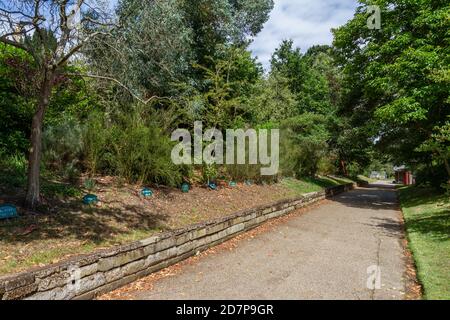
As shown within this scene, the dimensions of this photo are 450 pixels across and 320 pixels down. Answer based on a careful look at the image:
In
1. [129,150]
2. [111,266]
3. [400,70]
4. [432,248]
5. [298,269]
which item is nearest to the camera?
[111,266]

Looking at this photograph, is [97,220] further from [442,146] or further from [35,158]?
[442,146]

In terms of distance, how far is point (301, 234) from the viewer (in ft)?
25.6

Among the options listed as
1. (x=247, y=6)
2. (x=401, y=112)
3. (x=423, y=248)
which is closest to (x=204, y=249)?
(x=423, y=248)

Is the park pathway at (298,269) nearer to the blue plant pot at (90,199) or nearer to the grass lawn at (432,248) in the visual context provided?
the grass lawn at (432,248)

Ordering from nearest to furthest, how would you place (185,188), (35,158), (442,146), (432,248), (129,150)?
1. (35,158)
2. (432,248)
3. (129,150)
4. (185,188)
5. (442,146)

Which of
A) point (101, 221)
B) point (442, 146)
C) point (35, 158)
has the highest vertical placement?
point (442, 146)

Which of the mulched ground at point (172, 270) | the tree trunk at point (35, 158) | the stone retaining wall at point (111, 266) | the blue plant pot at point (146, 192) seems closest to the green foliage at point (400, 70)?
the mulched ground at point (172, 270)

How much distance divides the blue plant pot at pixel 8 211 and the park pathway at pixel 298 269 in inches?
78.9

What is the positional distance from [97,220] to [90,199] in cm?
66

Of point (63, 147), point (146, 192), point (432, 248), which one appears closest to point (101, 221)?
point (146, 192)

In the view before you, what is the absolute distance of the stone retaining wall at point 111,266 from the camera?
3166mm

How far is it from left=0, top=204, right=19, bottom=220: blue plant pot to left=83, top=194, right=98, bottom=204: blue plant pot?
123 centimetres

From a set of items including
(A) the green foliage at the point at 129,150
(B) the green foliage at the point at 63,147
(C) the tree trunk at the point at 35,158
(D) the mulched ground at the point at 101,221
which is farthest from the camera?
(A) the green foliage at the point at 129,150

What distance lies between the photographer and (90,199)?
18.6 feet
